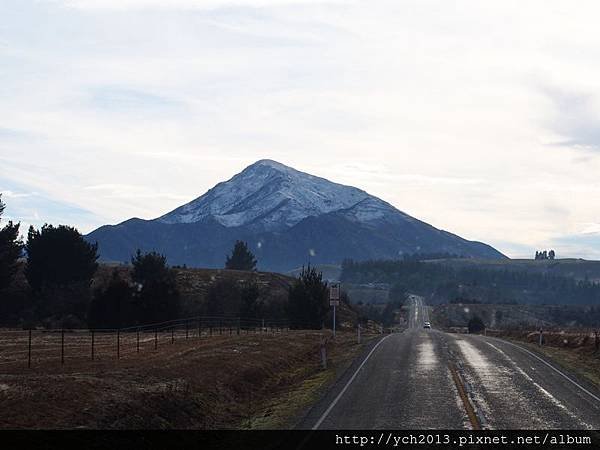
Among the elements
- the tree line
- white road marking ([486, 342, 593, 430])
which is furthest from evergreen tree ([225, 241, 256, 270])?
white road marking ([486, 342, 593, 430])

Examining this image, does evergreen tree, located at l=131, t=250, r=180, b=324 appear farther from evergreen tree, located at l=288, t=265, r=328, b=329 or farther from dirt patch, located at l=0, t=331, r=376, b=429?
dirt patch, located at l=0, t=331, r=376, b=429

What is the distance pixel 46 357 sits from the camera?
35.2 meters

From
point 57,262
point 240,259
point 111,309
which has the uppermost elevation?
point 240,259

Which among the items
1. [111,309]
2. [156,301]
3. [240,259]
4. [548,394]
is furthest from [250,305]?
[240,259]

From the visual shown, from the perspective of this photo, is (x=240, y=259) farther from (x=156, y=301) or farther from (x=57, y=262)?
(x=156, y=301)

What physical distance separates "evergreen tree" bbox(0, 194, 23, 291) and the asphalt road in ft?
170

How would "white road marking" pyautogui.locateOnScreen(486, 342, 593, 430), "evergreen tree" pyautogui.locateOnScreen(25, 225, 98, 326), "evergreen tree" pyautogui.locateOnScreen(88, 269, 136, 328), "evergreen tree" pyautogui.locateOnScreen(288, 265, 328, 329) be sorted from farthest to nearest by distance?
"evergreen tree" pyautogui.locateOnScreen(25, 225, 98, 326)
"evergreen tree" pyautogui.locateOnScreen(288, 265, 328, 329)
"evergreen tree" pyautogui.locateOnScreen(88, 269, 136, 328)
"white road marking" pyautogui.locateOnScreen(486, 342, 593, 430)

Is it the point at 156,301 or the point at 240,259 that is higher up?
the point at 240,259

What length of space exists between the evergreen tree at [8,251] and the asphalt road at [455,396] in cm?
5181

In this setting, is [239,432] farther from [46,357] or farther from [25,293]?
[25,293]

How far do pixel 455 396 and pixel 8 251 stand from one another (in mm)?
65605

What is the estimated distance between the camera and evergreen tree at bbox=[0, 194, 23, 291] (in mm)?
79250

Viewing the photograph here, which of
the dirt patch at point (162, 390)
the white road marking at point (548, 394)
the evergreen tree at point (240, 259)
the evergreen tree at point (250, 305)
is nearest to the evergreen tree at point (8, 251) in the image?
the evergreen tree at point (250, 305)

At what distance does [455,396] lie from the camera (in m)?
25.6
